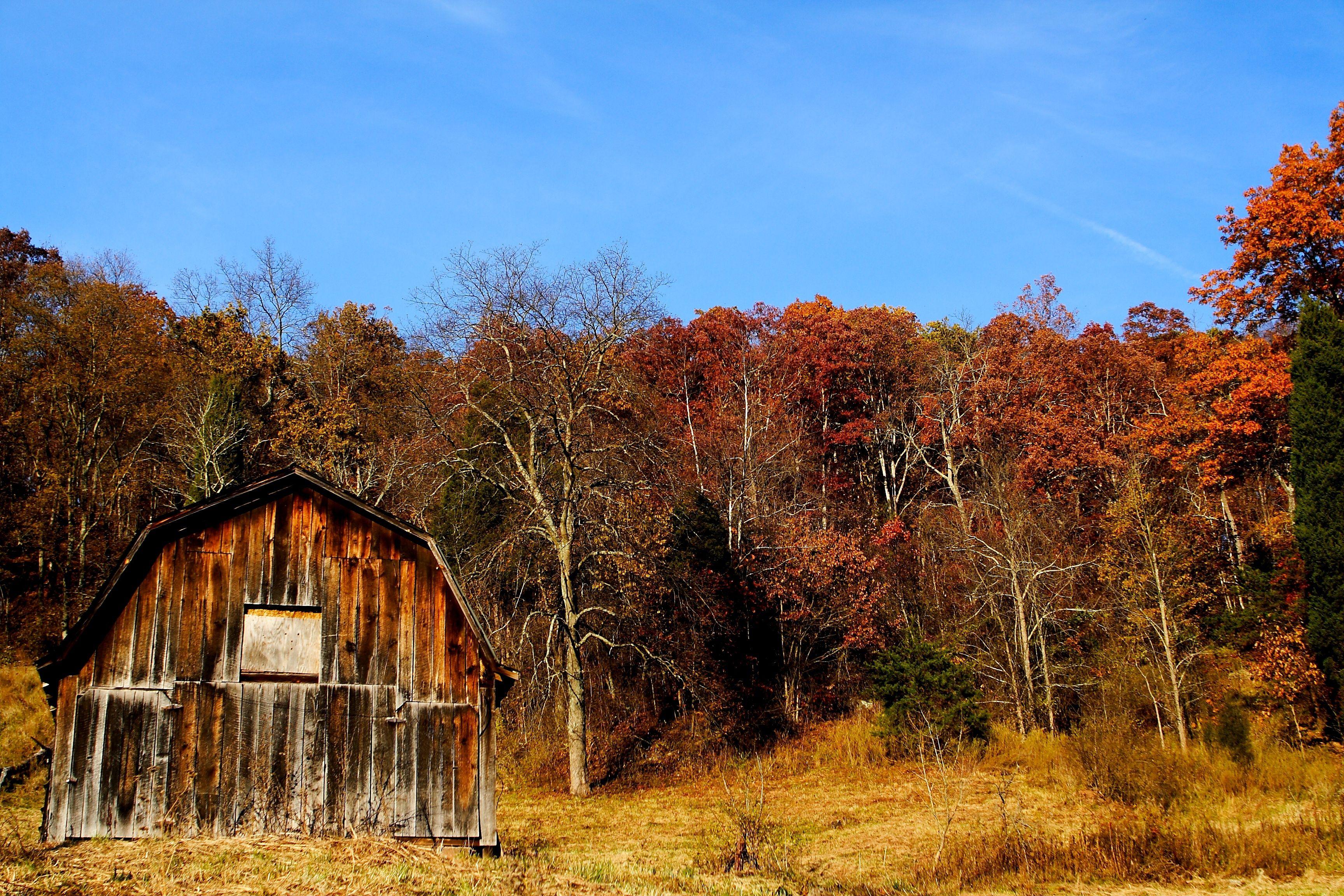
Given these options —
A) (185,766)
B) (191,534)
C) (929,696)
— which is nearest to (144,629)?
(191,534)

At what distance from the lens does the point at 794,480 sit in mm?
37344

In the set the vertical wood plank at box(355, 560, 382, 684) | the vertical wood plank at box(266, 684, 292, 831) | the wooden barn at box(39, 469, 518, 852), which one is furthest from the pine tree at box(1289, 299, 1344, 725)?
the vertical wood plank at box(266, 684, 292, 831)

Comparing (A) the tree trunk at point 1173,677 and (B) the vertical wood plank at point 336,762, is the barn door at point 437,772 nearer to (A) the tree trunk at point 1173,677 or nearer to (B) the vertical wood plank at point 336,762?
(B) the vertical wood plank at point 336,762

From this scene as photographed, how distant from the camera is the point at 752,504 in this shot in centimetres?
3409

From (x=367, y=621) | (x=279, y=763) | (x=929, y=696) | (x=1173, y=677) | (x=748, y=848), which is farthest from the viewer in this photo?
(x=929, y=696)

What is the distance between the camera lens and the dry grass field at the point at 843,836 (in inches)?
457

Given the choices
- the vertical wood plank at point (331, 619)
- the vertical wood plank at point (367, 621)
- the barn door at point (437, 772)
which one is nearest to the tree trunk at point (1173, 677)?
the barn door at point (437, 772)

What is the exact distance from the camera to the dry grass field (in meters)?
11.6

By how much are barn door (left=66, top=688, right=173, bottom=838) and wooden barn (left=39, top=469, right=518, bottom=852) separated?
2cm

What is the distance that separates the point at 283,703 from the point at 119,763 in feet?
7.21

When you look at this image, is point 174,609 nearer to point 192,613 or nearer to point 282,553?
point 192,613

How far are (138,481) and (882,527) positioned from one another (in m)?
28.2

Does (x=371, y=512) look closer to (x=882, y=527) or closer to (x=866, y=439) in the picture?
(x=882, y=527)

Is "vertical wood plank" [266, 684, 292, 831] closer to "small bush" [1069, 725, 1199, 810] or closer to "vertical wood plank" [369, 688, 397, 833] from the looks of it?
"vertical wood plank" [369, 688, 397, 833]
